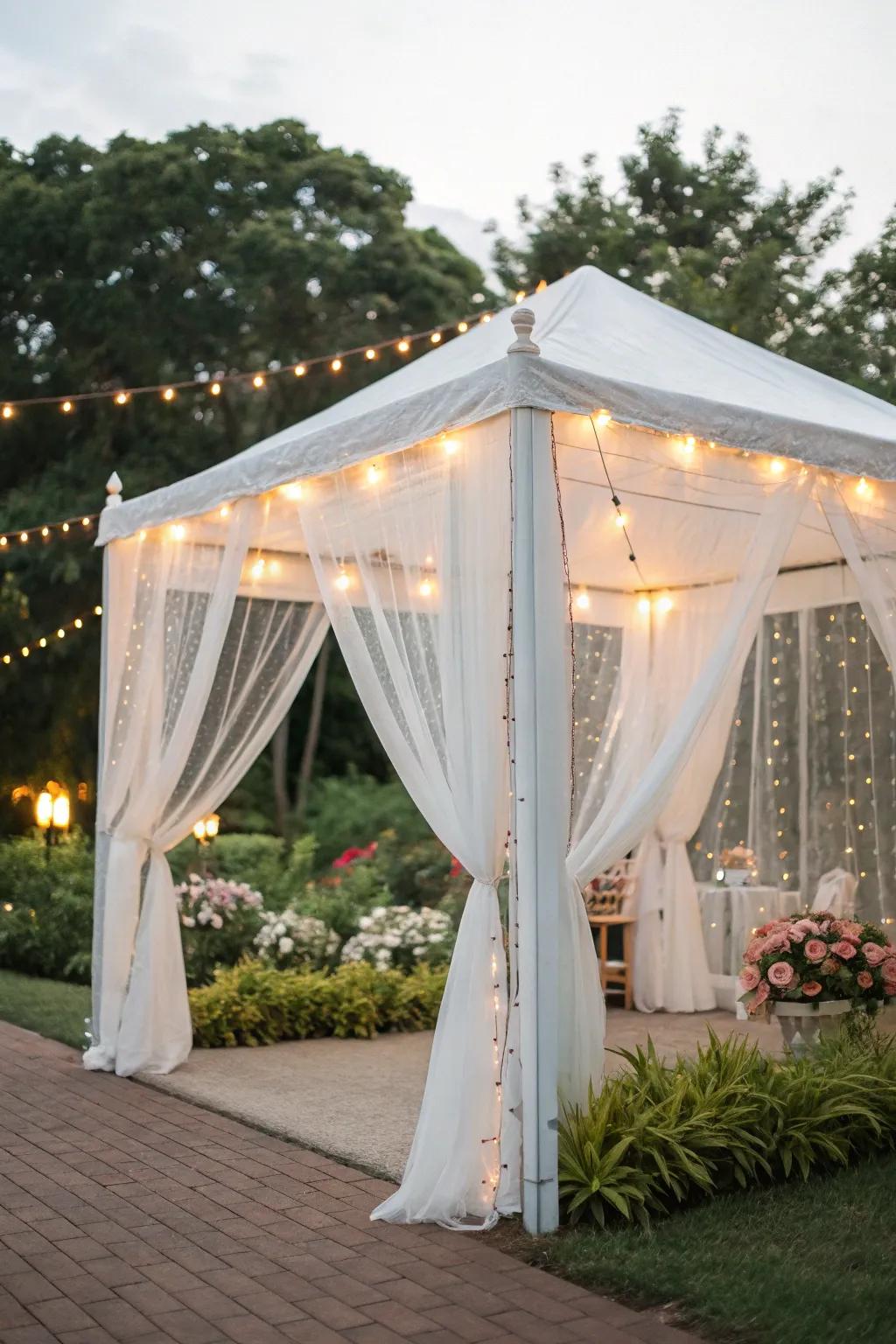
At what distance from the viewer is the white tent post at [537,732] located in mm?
4223

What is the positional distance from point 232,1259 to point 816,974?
8.98 feet

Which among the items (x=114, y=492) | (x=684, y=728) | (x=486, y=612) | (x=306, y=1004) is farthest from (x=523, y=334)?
(x=306, y=1004)

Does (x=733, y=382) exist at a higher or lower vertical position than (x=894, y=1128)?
higher

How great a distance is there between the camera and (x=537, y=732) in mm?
4312

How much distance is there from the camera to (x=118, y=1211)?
4.40 m

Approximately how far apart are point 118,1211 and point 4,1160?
86 cm

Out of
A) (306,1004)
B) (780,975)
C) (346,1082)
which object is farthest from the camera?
(306,1004)

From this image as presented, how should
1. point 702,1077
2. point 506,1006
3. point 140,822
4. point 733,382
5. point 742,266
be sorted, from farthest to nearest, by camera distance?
point 742,266 < point 140,822 < point 733,382 < point 702,1077 < point 506,1006

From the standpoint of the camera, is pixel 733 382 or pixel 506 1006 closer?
pixel 506 1006

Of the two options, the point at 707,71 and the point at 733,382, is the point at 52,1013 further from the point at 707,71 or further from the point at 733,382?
the point at 707,71

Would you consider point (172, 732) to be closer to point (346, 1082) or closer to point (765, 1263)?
point (346, 1082)

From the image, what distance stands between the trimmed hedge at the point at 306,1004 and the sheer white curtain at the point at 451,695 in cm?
302

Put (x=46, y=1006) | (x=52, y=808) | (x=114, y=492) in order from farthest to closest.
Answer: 1. (x=52, y=808)
2. (x=46, y=1006)
3. (x=114, y=492)

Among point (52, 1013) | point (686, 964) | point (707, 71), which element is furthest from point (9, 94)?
point (686, 964)
